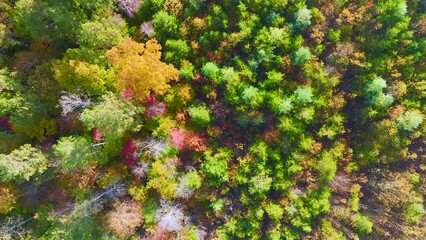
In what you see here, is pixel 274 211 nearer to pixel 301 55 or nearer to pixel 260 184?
pixel 260 184

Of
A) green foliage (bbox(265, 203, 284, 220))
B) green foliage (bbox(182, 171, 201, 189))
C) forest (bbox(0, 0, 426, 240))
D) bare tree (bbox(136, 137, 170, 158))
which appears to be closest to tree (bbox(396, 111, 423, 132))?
forest (bbox(0, 0, 426, 240))

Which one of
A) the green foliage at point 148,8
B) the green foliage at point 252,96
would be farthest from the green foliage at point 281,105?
the green foliage at point 148,8

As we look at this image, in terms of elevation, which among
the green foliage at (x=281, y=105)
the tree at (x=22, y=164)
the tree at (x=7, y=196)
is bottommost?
the tree at (x=7, y=196)

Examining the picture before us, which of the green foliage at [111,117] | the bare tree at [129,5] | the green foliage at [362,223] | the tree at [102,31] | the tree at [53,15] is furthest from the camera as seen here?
the green foliage at [362,223]

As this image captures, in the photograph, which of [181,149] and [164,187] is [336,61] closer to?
[181,149]

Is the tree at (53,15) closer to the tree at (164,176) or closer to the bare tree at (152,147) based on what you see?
the bare tree at (152,147)

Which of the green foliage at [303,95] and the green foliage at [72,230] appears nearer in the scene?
the green foliage at [303,95]
